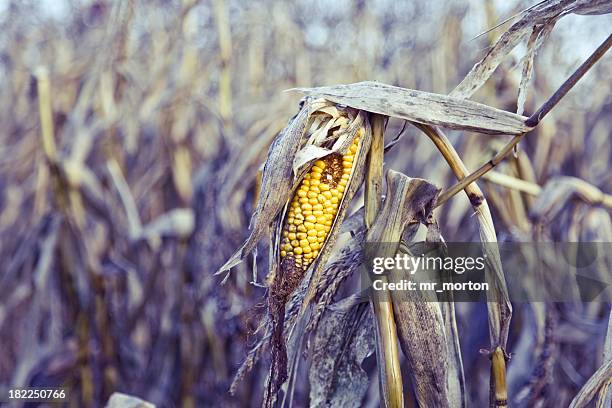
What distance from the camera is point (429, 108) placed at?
2.72 feet

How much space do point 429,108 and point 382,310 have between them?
27cm

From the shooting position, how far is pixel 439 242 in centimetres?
92

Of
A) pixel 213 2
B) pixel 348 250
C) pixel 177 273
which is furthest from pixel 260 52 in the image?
pixel 348 250

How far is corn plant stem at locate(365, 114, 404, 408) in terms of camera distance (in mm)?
849

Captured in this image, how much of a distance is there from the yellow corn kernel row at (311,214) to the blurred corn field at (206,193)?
484 mm

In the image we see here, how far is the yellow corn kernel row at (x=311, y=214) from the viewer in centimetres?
81

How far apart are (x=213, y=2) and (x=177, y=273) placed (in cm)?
91

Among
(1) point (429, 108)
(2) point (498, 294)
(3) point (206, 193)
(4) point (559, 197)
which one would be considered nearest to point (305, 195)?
(1) point (429, 108)

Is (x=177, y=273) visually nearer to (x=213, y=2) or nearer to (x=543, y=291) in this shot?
(x=213, y=2)

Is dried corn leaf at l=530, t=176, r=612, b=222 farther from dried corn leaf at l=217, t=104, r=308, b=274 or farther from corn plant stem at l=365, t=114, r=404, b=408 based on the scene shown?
dried corn leaf at l=217, t=104, r=308, b=274

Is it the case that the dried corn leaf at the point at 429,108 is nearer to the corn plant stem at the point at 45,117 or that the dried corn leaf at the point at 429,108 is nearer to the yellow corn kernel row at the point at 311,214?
the yellow corn kernel row at the point at 311,214

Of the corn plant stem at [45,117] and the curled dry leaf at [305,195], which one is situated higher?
the corn plant stem at [45,117]

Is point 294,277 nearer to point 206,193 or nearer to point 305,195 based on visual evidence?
point 305,195

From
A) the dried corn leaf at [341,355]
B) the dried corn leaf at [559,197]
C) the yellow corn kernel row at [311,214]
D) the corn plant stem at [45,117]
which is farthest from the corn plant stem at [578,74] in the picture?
the corn plant stem at [45,117]
